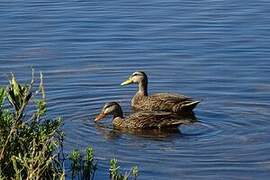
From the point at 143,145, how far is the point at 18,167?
4.38 m

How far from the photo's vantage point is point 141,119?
1480 centimetres

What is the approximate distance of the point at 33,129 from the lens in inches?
385

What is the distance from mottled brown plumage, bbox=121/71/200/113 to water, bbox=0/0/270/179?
9.6 inches

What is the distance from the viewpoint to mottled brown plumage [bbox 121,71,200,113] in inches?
603

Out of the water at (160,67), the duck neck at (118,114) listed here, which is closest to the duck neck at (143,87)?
the water at (160,67)

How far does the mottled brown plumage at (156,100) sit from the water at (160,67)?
0.80ft

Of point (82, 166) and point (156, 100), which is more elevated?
point (156, 100)

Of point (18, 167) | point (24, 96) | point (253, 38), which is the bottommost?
point (18, 167)

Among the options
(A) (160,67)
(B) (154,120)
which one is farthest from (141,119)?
(A) (160,67)

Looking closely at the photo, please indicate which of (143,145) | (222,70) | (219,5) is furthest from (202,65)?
(219,5)

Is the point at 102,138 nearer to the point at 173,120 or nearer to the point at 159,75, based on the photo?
the point at 173,120

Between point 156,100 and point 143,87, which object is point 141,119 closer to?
point 156,100

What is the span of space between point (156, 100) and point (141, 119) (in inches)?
47.9

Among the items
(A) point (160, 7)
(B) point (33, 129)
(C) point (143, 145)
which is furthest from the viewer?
(A) point (160, 7)
